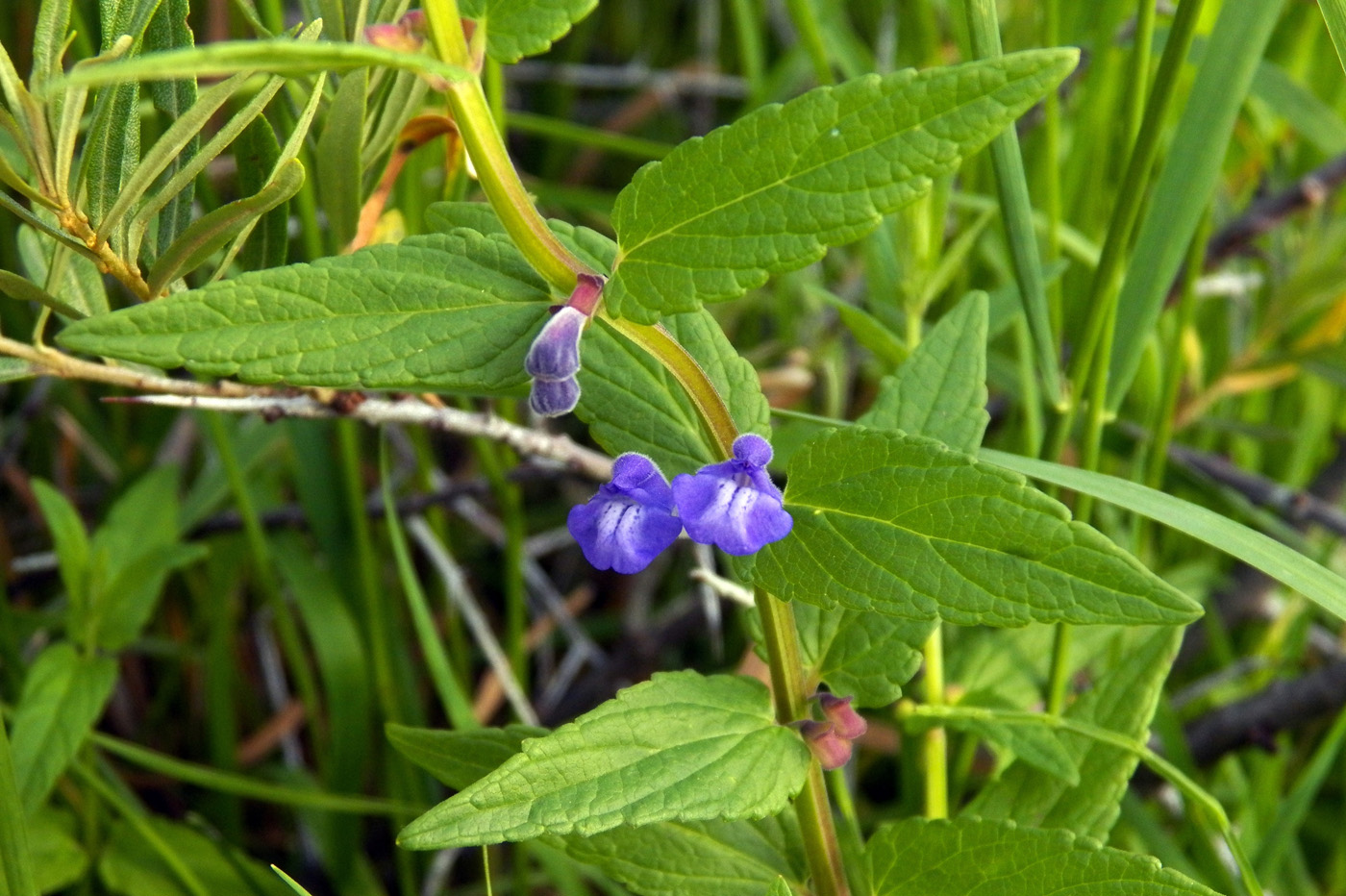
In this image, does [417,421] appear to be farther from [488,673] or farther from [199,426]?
[199,426]

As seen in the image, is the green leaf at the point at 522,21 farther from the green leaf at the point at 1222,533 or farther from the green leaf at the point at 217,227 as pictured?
the green leaf at the point at 1222,533

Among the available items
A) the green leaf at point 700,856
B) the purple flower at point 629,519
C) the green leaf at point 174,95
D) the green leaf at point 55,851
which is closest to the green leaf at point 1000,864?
the green leaf at point 700,856

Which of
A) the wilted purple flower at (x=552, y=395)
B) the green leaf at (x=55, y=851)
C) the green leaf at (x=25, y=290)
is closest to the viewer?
the wilted purple flower at (x=552, y=395)

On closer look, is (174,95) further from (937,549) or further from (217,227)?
(937,549)

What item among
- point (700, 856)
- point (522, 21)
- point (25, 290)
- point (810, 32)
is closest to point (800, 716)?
point (700, 856)

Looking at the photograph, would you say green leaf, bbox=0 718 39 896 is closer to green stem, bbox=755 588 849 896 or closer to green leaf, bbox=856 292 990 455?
green stem, bbox=755 588 849 896

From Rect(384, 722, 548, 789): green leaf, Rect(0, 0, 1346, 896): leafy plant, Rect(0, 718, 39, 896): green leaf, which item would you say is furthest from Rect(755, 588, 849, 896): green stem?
Rect(0, 718, 39, 896): green leaf

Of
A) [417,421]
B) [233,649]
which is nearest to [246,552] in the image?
[233,649]

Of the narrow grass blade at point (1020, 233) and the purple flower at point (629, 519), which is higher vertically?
the narrow grass blade at point (1020, 233)

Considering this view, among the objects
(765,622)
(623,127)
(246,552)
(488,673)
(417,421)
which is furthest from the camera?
(623,127)
